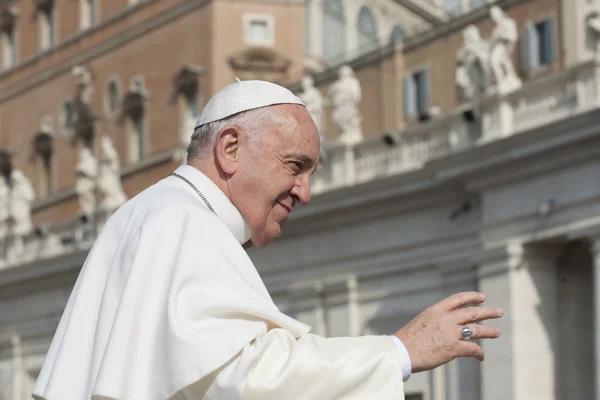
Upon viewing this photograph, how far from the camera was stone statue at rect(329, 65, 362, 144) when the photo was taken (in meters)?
22.2

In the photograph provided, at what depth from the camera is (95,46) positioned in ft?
108

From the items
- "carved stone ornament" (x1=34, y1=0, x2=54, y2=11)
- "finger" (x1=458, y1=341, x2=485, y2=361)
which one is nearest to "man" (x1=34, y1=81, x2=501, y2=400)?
"finger" (x1=458, y1=341, x2=485, y2=361)

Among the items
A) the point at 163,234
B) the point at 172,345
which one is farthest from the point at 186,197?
the point at 172,345

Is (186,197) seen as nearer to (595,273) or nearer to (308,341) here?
(308,341)

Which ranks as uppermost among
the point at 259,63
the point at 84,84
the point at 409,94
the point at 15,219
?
the point at 84,84

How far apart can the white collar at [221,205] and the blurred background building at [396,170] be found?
47.4ft

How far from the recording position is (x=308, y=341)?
2.87m

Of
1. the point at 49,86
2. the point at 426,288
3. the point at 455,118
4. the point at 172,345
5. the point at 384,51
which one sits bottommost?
the point at 172,345

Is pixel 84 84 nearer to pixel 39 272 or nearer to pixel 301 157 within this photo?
pixel 39 272

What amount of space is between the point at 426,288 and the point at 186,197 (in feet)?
57.4

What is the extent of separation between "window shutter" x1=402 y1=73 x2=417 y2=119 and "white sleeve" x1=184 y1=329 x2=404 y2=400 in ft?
69.4

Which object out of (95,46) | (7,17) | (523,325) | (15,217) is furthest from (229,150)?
(7,17)

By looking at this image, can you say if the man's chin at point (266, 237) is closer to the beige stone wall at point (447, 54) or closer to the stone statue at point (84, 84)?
the beige stone wall at point (447, 54)

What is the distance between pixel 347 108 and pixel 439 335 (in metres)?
19.5
